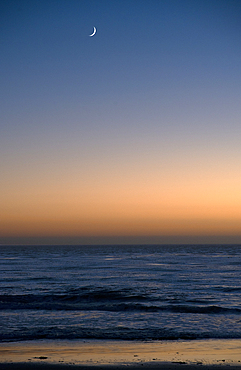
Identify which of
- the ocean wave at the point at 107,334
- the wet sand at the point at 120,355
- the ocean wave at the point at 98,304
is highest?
the wet sand at the point at 120,355

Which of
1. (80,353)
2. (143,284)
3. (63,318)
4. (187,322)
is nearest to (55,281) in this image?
(143,284)

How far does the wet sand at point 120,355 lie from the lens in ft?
31.8

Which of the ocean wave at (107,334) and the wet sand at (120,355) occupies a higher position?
the wet sand at (120,355)

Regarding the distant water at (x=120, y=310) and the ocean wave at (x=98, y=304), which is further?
the ocean wave at (x=98, y=304)

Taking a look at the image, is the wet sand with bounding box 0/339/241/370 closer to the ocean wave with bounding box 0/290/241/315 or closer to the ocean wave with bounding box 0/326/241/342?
the ocean wave with bounding box 0/326/241/342

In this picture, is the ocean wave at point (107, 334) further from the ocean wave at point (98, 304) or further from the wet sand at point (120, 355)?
the ocean wave at point (98, 304)

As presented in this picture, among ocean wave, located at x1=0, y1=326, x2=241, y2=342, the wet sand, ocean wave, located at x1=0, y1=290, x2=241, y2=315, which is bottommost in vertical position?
ocean wave, located at x1=0, y1=290, x2=241, y2=315

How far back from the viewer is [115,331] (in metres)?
14.5

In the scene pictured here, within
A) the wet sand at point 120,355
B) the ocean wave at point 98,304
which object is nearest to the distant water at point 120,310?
the ocean wave at point 98,304

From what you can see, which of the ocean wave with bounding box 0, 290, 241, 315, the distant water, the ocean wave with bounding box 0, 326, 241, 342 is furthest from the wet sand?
the ocean wave with bounding box 0, 290, 241, 315

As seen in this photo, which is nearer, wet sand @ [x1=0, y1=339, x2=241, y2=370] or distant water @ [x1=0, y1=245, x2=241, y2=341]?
wet sand @ [x1=0, y1=339, x2=241, y2=370]

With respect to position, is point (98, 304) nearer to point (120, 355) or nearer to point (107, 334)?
point (107, 334)

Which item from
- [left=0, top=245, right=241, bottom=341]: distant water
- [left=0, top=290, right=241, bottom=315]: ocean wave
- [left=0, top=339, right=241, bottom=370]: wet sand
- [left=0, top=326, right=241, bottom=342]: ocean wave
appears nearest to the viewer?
[left=0, top=339, right=241, bottom=370]: wet sand

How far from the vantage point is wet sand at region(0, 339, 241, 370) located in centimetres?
968
